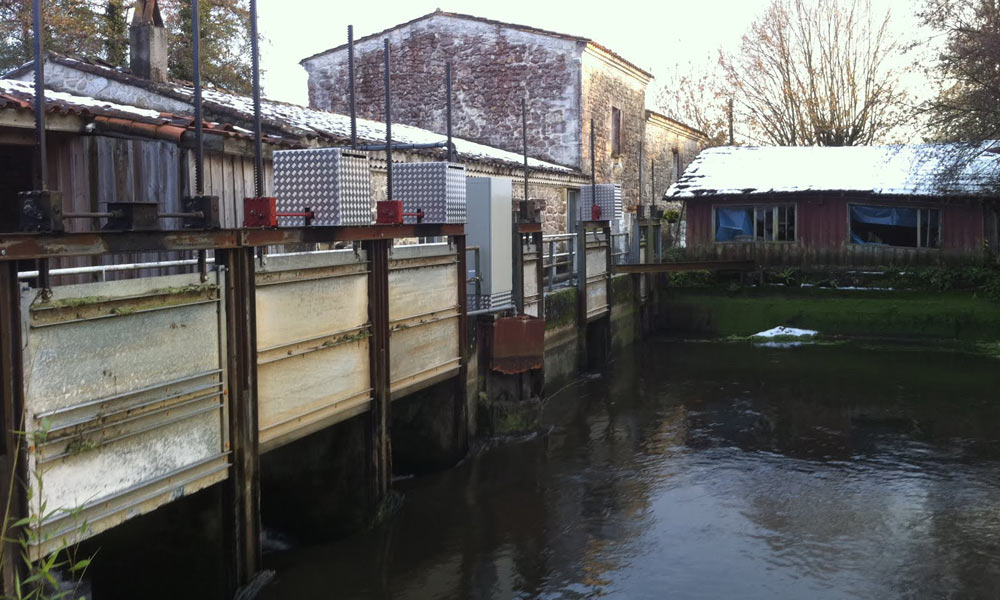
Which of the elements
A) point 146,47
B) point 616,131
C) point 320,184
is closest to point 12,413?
point 320,184

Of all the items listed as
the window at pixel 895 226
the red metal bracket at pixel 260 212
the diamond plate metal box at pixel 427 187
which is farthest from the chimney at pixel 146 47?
the window at pixel 895 226

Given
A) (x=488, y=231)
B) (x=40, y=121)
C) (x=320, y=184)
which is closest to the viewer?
(x=40, y=121)

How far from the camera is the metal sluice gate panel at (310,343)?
Answer: 777 cm

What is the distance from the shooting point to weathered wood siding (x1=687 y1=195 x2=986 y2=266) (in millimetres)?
22438

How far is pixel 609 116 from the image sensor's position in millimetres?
28031

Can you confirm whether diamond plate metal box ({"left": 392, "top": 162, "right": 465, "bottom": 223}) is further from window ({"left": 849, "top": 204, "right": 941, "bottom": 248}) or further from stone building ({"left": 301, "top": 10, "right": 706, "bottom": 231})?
window ({"left": 849, "top": 204, "right": 941, "bottom": 248})

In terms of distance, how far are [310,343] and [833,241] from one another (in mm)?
17906

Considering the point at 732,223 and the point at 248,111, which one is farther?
the point at 732,223

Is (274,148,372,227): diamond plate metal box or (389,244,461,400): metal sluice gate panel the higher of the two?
(274,148,372,227): diamond plate metal box

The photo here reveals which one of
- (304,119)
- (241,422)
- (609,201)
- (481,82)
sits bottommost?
(241,422)

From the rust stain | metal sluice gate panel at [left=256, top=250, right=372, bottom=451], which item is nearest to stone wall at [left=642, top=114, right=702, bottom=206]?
the rust stain

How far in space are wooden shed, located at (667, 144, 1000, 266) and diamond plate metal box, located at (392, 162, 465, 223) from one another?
14.4 meters

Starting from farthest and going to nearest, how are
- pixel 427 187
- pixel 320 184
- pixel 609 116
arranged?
pixel 609 116
pixel 427 187
pixel 320 184

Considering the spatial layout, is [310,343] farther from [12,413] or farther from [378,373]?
[12,413]
